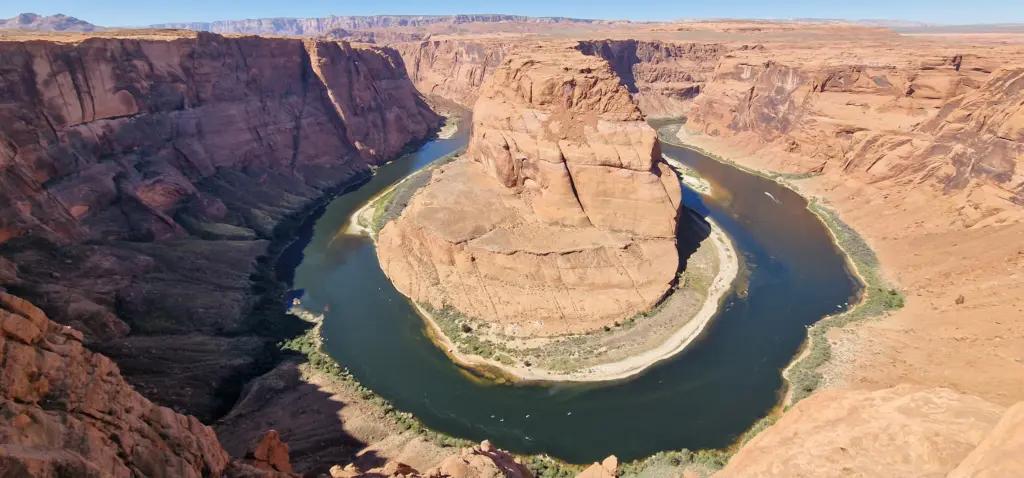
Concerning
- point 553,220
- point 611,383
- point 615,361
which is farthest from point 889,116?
point 611,383

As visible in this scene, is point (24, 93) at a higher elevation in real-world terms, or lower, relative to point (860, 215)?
higher

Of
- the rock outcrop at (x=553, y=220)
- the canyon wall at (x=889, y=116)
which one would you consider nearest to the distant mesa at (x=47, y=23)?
the rock outcrop at (x=553, y=220)

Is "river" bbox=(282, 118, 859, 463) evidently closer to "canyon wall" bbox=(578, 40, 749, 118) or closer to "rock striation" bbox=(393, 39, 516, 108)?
"canyon wall" bbox=(578, 40, 749, 118)

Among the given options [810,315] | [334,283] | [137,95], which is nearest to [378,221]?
[334,283]

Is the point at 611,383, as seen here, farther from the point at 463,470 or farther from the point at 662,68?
the point at 662,68

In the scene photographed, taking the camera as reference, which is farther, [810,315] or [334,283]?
[334,283]

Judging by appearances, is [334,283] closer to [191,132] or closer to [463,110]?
[191,132]
